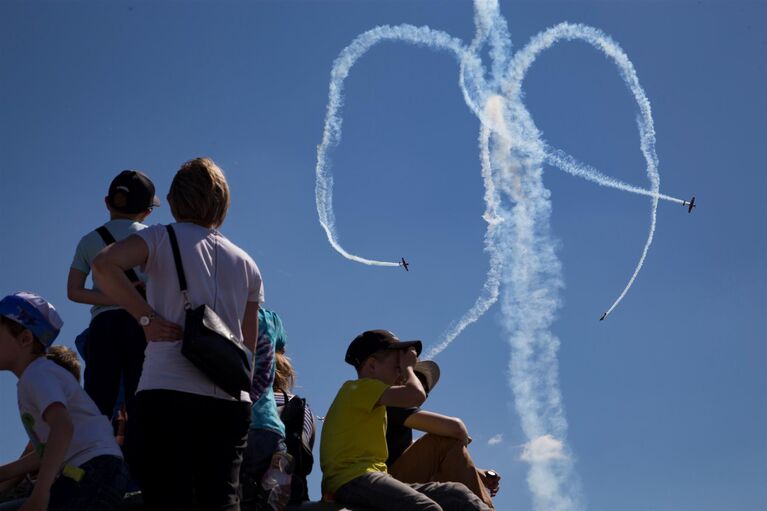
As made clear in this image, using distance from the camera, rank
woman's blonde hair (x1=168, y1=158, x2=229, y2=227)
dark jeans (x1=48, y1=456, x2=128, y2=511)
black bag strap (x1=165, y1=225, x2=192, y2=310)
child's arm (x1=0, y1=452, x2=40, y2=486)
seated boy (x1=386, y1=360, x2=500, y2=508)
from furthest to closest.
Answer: seated boy (x1=386, y1=360, x2=500, y2=508) < child's arm (x1=0, y1=452, x2=40, y2=486) < woman's blonde hair (x1=168, y1=158, x2=229, y2=227) < dark jeans (x1=48, y1=456, x2=128, y2=511) < black bag strap (x1=165, y1=225, x2=192, y2=310)

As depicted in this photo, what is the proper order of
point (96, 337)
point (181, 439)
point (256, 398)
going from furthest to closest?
point (96, 337) < point (256, 398) < point (181, 439)

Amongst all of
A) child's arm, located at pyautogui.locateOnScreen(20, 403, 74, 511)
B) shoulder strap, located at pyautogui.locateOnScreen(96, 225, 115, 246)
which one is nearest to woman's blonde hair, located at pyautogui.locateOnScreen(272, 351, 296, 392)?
shoulder strap, located at pyautogui.locateOnScreen(96, 225, 115, 246)

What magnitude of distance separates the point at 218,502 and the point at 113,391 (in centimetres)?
265

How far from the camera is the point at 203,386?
5195 mm

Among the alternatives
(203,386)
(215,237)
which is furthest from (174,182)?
(203,386)

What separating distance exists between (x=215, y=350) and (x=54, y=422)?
115 cm

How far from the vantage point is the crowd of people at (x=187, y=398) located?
5.18 metres

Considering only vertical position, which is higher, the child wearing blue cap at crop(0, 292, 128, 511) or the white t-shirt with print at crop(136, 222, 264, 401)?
the white t-shirt with print at crop(136, 222, 264, 401)

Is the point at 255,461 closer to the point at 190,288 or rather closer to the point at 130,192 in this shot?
the point at 190,288

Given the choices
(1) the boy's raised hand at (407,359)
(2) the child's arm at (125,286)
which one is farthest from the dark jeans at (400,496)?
(2) the child's arm at (125,286)

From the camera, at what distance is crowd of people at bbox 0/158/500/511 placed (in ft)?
17.0

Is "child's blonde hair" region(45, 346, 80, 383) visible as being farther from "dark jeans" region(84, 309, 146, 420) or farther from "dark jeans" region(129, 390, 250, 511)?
"dark jeans" region(129, 390, 250, 511)

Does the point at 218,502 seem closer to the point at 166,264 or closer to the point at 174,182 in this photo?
the point at 166,264

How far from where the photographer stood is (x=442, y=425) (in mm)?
8039
